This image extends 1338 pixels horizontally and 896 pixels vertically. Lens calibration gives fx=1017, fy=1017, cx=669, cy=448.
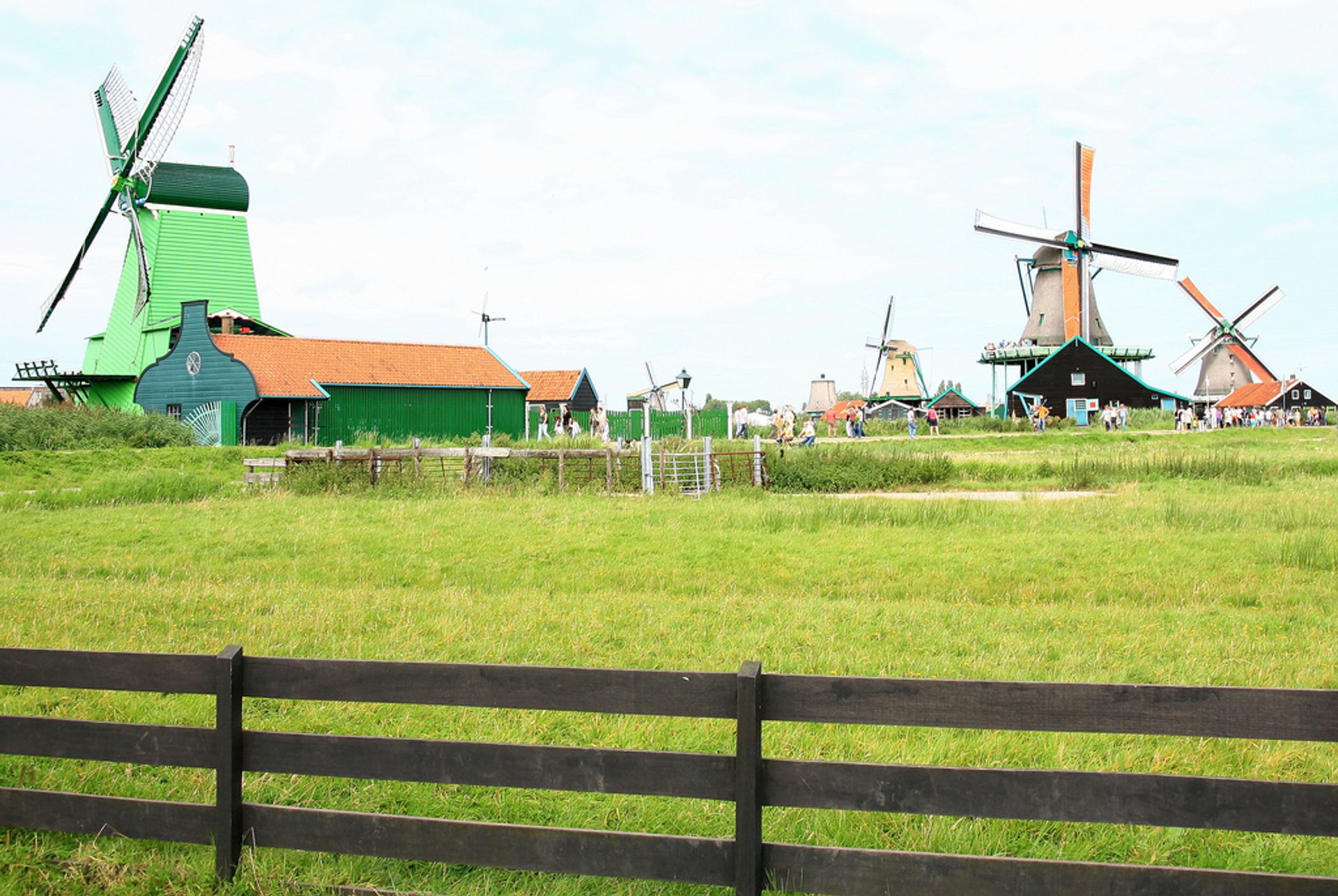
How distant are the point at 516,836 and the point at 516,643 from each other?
15.0 ft

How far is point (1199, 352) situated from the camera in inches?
2886

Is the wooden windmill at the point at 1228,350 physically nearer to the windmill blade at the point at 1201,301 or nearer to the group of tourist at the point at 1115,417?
the windmill blade at the point at 1201,301

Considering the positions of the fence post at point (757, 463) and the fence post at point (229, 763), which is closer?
the fence post at point (229, 763)

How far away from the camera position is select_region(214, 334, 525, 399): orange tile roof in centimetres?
3894

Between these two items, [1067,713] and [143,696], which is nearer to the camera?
[1067,713]

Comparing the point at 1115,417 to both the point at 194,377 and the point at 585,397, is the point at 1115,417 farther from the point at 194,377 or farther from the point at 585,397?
the point at 194,377

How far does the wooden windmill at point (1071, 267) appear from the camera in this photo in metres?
64.6

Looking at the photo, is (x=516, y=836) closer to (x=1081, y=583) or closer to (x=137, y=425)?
(x=1081, y=583)

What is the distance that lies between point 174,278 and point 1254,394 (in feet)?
235

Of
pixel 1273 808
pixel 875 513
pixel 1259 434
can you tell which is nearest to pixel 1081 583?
pixel 875 513

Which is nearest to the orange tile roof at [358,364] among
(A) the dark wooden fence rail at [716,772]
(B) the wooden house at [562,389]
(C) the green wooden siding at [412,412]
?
(C) the green wooden siding at [412,412]

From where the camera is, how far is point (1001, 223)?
220 ft

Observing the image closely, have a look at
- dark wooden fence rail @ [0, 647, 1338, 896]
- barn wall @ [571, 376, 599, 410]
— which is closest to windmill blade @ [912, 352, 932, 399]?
barn wall @ [571, 376, 599, 410]

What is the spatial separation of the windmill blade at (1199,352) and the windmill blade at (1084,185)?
A: 14.3 m
